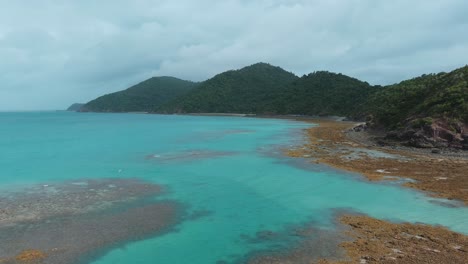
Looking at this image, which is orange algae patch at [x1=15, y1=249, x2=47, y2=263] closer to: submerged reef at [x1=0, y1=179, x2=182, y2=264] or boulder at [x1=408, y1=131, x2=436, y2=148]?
submerged reef at [x1=0, y1=179, x2=182, y2=264]

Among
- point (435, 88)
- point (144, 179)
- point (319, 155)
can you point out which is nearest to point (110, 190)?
point (144, 179)

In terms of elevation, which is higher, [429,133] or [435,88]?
[435,88]

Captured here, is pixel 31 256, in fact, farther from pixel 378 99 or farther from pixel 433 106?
pixel 378 99

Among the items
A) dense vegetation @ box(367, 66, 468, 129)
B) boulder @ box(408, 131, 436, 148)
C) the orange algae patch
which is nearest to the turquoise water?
the orange algae patch

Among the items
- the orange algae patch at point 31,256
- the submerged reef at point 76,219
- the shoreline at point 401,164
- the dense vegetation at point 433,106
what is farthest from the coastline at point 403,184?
the orange algae patch at point 31,256

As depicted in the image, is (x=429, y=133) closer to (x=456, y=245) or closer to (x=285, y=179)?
(x=285, y=179)

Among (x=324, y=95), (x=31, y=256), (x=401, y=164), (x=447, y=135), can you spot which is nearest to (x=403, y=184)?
(x=401, y=164)

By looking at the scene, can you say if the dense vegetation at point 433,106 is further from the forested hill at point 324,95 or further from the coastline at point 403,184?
the forested hill at point 324,95
